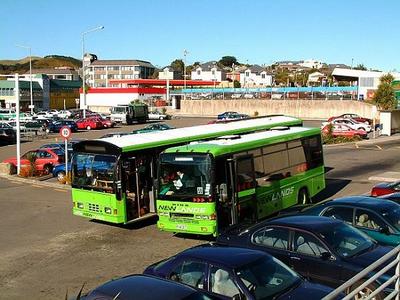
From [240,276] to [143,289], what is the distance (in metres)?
1.60

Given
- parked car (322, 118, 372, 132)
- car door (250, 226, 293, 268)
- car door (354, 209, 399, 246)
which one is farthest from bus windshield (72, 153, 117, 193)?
parked car (322, 118, 372, 132)

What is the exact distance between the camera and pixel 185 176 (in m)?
13.6

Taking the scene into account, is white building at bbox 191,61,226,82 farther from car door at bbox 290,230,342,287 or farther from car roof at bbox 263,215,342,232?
car door at bbox 290,230,342,287

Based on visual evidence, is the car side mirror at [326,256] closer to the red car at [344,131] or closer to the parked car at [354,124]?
the red car at [344,131]

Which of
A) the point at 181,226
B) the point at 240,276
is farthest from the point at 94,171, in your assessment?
the point at 240,276

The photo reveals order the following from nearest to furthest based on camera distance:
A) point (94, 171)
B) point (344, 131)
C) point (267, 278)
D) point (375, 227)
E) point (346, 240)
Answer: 1. point (267, 278)
2. point (346, 240)
3. point (375, 227)
4. point (94, 171)
5. point (344, 131)

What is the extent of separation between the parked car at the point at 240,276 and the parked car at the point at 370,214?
11.5 feet

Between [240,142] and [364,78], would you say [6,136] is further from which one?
[364,78]

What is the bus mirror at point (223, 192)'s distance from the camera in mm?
13375

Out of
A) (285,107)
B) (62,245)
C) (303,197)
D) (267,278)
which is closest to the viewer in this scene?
(267,278)

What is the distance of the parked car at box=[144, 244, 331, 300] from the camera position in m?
6.94

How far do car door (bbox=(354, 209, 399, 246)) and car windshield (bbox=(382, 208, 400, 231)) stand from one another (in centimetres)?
18

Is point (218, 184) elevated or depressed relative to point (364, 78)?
depressed

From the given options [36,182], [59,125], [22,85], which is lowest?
[36,182]
